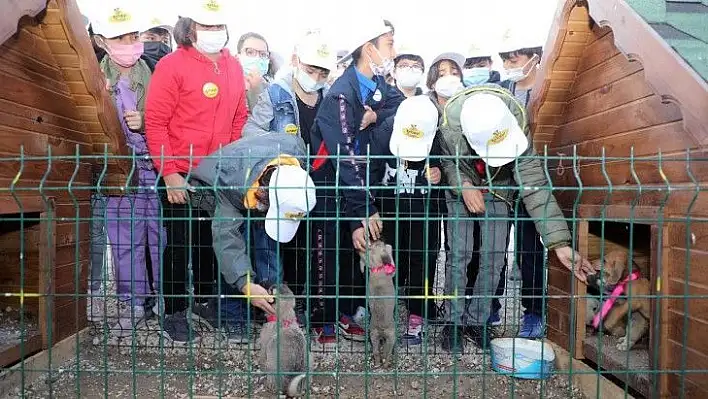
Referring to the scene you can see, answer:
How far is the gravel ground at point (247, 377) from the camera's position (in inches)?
155

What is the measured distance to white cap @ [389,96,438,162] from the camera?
4.47 metres

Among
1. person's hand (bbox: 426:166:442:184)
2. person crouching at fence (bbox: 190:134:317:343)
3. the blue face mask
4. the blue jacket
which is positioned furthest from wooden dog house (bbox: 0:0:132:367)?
person's hand (bbox: 426:166:442:184)

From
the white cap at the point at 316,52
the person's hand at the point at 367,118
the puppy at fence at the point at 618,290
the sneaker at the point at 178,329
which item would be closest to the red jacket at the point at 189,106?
the white cap at the point at 316,52

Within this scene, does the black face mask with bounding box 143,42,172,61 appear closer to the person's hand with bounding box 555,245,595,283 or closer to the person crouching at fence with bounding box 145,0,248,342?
the person crouching at fence with bounding box 145,0,248,342

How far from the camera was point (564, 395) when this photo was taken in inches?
159

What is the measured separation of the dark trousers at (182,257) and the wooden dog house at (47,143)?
0.57m

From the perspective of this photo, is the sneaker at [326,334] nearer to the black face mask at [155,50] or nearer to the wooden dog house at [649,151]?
the wooden dog house at [649,151]

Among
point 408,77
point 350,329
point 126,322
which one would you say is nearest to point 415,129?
point 350,329

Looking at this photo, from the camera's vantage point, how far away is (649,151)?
3418 millimetres

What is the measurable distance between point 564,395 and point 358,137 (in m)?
2.58

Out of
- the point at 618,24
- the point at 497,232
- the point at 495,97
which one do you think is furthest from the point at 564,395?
the point at 618,24

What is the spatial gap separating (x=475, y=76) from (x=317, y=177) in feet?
8.40

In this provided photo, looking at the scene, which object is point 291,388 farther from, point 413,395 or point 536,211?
point 536,211

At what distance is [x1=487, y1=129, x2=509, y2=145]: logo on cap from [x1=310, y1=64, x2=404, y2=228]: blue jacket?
37.3 inches
